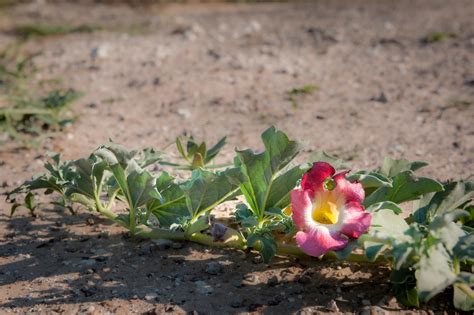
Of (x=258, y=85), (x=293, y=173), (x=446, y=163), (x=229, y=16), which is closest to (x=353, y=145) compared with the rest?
(x=446, y=163)

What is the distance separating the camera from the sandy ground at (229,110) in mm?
2293

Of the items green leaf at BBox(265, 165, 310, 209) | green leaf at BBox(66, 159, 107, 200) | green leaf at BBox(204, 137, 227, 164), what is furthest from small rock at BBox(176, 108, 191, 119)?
green leaf at BBox(265, 165, 310, 209)

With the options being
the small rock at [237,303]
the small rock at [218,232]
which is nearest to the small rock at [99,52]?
the small rock at [218,232]

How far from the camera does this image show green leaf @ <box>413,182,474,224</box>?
2.30 meters

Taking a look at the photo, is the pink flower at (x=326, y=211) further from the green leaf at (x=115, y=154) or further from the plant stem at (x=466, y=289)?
the green leaf at (x=115, y=154)

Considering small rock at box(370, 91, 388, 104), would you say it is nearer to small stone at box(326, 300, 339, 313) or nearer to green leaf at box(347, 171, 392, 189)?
green leaf at box(347, 171, 392, 189)

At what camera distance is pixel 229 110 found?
4066 millimetres

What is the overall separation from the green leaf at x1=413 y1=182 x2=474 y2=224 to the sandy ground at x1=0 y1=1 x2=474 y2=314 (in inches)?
9.2

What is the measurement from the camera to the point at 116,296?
228 cm

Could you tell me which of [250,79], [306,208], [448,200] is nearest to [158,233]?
[306,208]

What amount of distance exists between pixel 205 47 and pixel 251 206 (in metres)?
2.92

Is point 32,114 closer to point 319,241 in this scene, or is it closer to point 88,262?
point 88,262

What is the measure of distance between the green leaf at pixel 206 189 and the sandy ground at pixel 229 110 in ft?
0.59

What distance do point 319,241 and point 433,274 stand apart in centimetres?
35
